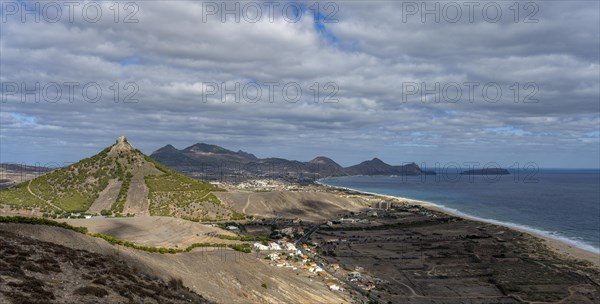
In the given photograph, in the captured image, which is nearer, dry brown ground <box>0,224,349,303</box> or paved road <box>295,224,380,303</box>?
dry brown ground <box>0,224,349,303</box>

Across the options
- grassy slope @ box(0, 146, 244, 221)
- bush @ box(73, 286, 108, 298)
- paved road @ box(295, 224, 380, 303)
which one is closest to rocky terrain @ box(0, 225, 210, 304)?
bush @ box(73, 286, 108, 298)

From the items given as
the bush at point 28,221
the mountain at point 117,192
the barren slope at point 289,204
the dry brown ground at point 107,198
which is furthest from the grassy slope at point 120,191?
the bush at point 28,221

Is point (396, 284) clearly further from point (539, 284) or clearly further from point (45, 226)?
point (45, 226)

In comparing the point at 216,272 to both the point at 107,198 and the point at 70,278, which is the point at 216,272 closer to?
the point at 70,278

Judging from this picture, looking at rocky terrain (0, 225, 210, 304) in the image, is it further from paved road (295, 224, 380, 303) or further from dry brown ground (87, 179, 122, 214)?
dry brown ground (87, 179, 122, 214)

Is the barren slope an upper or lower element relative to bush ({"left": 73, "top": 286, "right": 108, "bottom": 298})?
lower

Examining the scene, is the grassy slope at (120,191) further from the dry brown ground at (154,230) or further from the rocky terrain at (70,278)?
the rocky terrain at (70,278)

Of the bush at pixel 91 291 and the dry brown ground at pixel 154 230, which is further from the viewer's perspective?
the dry brown ground at pixel 154 230

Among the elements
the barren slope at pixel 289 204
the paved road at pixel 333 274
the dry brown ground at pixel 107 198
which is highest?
the dry brown ground at pixel 107 198
